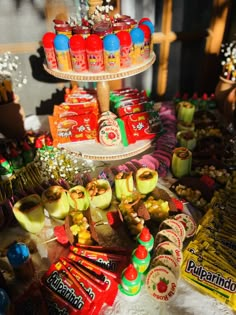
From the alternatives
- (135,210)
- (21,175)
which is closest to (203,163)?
(135,210)

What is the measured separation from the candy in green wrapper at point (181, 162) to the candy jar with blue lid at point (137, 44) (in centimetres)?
55

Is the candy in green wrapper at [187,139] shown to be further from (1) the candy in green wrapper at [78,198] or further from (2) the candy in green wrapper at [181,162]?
(1) the candy in green wrapper at [78,198]

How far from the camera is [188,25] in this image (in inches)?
95.3

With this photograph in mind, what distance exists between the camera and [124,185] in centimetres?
163

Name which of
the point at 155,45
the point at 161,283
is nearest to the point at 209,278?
the point at 161,283

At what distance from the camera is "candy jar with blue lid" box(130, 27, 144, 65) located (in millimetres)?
1532

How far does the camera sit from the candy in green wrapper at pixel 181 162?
1767 millimetres

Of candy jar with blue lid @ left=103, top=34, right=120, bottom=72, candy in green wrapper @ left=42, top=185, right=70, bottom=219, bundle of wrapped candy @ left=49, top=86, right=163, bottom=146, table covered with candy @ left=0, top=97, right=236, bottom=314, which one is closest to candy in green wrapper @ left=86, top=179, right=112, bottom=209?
table covered with candy @ left=0, top=97, right=236, bottom=314

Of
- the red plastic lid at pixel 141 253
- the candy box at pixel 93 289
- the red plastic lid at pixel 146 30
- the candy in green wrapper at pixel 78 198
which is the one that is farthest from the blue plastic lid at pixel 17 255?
the red plastic lid at pixel 146 30

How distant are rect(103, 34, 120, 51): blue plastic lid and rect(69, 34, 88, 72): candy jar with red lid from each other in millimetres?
115

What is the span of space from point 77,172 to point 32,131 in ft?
2.08

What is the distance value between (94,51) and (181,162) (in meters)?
0.76

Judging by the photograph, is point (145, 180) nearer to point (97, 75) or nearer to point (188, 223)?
point (188, 223)

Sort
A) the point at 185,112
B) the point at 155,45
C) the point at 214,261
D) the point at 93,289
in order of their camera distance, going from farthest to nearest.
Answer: the point at 155,45 < the point at 185,112 < the point at 214,261 < the point at 93,289
